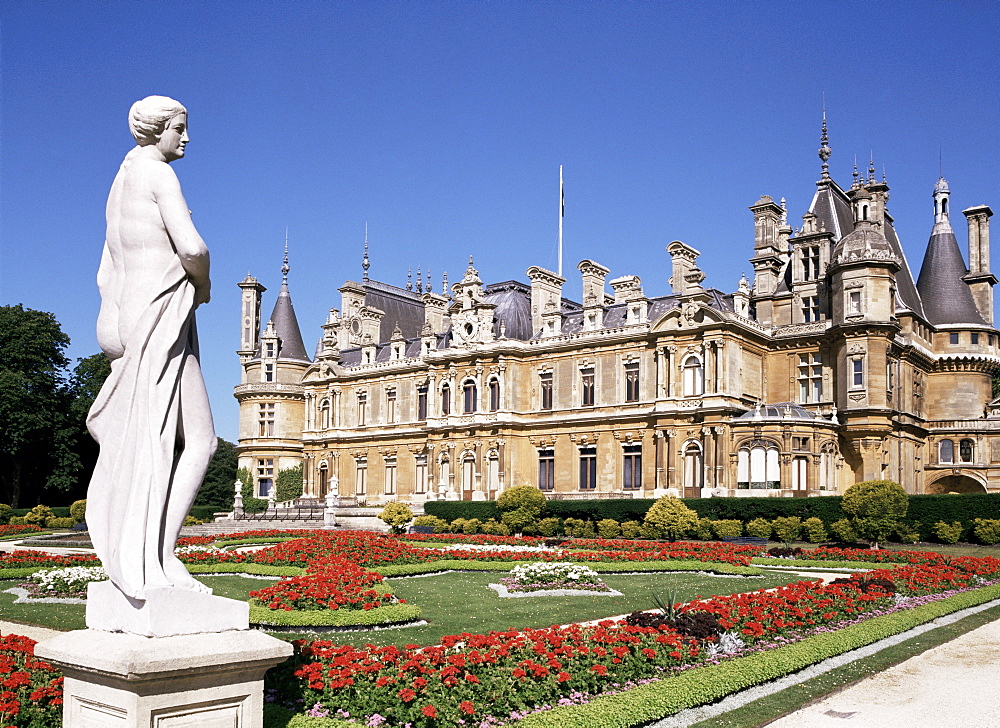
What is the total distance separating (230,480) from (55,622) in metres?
58.0

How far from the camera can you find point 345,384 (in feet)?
188

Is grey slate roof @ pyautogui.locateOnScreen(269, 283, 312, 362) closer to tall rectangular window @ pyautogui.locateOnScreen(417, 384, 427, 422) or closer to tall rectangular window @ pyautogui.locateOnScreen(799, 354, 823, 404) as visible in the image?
tall rectangular window @ pyautogui.locateOnScreen(417, 384, 427, 422)

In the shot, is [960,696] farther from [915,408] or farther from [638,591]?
[915,408]

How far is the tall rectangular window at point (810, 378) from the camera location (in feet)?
137

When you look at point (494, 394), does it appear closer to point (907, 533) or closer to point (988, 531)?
point (907, 533)

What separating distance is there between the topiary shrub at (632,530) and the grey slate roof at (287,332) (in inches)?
1299

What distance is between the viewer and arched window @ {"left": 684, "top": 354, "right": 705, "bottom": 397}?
4106 centimetres

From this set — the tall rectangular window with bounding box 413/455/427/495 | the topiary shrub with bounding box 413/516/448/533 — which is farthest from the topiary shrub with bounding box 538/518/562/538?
the tall rectangular window with bounding box 413/455/427/495

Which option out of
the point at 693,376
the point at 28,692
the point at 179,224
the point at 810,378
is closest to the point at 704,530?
the point at 693,376

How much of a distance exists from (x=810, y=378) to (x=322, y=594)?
3256cm

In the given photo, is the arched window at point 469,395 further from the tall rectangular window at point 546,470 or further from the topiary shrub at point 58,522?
the topiary shrub at point 58,522

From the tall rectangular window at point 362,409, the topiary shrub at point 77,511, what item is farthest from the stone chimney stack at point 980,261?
the topiary shrub at point 77,511

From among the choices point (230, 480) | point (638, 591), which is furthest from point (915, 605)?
point (230, 480)

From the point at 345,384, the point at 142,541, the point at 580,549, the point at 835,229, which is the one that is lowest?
the point at 580,549
